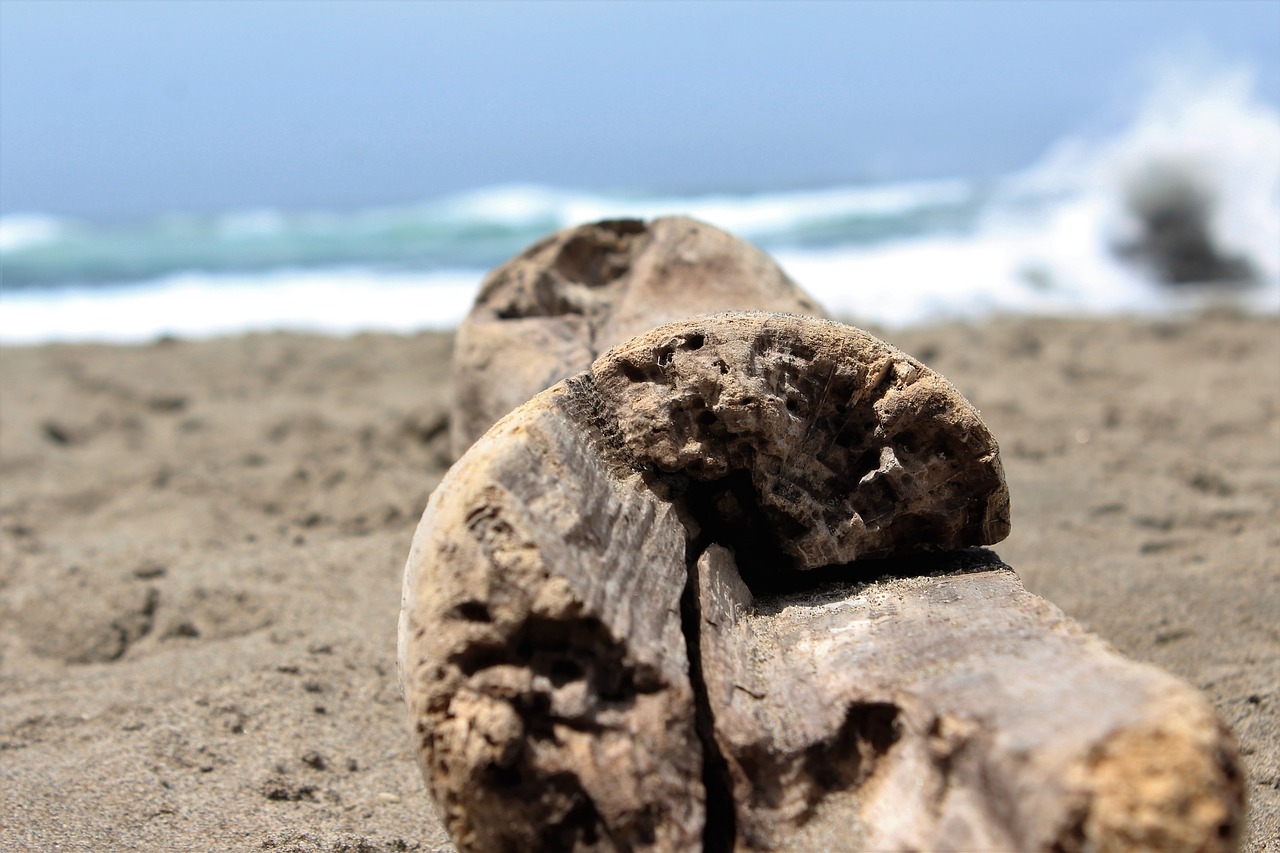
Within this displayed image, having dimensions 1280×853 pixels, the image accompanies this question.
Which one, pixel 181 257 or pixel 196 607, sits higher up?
pixel 181 257

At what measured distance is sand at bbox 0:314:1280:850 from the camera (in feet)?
7.22

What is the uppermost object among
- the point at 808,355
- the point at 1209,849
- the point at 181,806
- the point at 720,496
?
the point at 808,355

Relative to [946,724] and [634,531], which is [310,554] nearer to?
[634,531]

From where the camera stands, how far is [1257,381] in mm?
5246

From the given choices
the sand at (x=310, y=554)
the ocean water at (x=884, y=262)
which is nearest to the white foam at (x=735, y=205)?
the ocean water at (x=884, y=262)

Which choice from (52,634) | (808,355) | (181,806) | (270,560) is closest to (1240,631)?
(808,355)

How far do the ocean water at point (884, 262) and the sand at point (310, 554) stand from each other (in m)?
2.10

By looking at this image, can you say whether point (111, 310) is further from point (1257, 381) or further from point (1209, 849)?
point (1209, 849)

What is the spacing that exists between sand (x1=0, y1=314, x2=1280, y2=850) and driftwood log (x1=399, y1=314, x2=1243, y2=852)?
28.9 inches

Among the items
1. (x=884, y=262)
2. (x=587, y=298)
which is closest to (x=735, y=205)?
(x=884, y=262)

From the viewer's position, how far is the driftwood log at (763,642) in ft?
4.12

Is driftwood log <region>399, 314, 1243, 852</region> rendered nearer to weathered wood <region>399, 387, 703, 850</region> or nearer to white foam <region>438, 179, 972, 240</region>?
weathered wood <region>399, 387, 703, 850</region>

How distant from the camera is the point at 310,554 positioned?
353cm

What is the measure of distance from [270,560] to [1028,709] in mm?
2735
